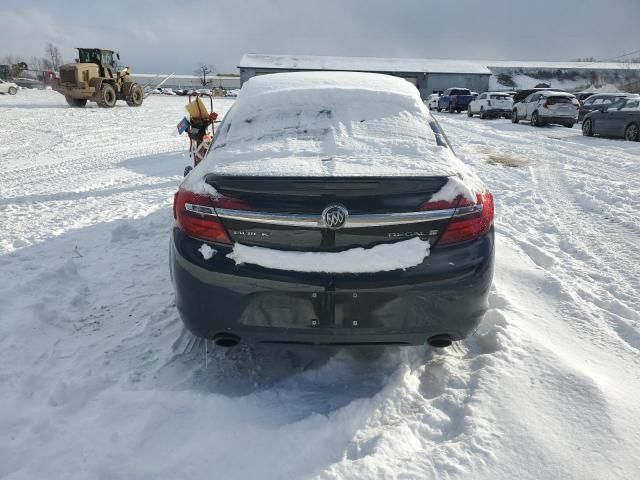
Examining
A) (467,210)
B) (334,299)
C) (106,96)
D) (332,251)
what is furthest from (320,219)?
(106,96)

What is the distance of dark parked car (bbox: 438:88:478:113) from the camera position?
32.6 meters

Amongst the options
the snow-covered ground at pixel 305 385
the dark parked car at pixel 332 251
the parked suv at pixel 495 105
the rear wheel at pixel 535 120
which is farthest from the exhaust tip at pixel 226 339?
the parked suv at pixel 495 105

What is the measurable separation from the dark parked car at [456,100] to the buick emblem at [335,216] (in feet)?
109

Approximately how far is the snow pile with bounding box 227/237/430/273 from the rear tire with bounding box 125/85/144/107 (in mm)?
27803

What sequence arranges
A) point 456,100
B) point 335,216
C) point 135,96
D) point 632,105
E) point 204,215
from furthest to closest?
point 456,100
point 135,96
point 632,105
point 204,215
point 335,216

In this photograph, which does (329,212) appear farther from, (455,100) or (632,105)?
(455,100)

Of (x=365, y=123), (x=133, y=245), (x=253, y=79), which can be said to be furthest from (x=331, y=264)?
(x=133, y=245)

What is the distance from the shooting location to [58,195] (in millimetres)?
6938

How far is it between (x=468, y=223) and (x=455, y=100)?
33.0 m

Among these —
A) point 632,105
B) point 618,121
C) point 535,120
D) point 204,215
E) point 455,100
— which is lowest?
point 535,120

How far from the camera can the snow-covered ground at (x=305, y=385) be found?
208cm

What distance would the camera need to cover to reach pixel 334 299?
2.27m

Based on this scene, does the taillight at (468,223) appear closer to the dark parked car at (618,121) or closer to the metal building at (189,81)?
the dark parked car at (618,121)

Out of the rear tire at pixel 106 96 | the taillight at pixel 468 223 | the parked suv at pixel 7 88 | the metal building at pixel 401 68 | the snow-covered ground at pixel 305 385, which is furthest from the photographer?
A: the metal building at pixel 401 68
